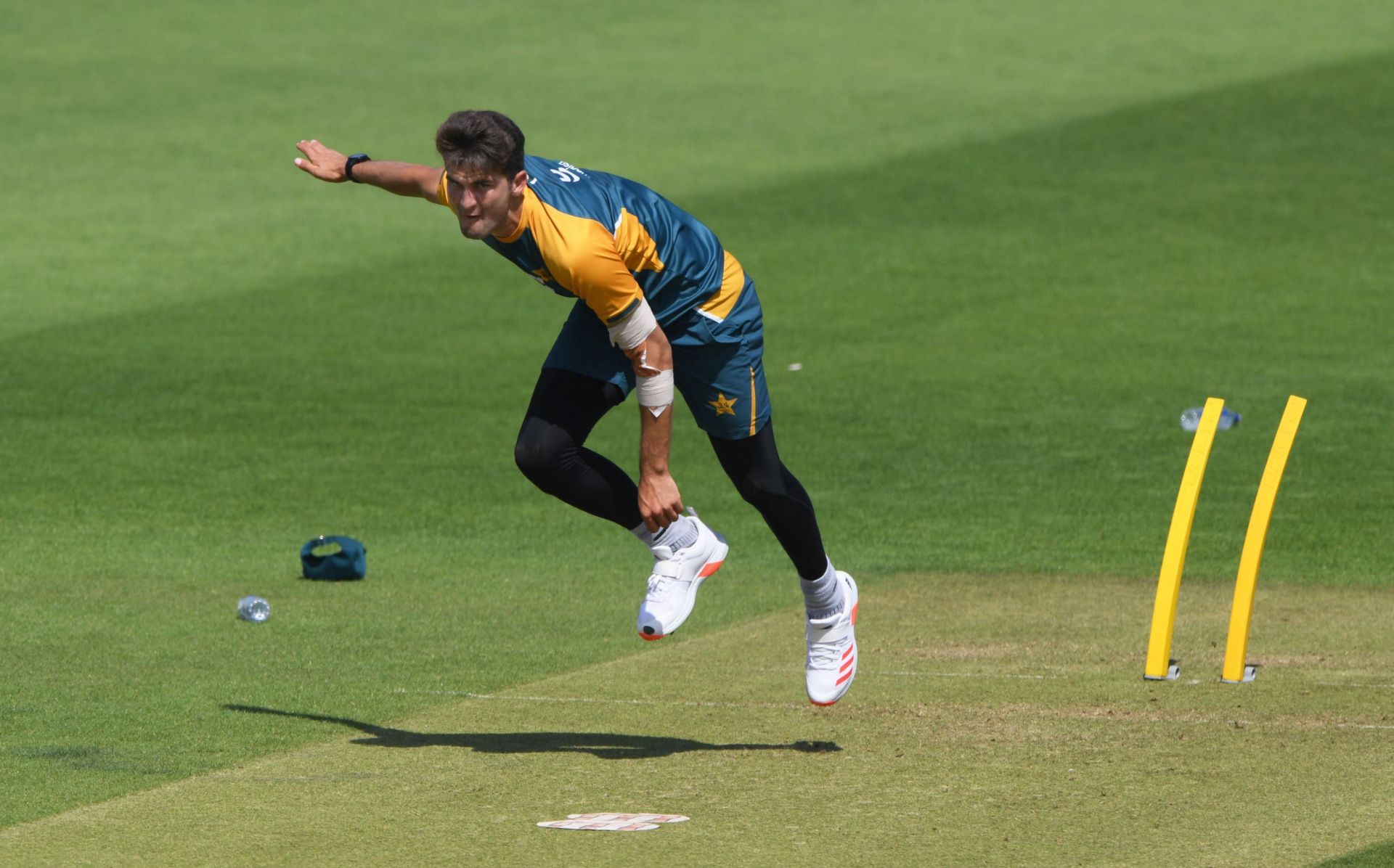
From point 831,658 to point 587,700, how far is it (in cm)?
103

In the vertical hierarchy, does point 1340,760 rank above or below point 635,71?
below

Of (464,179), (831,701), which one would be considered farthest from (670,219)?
(831,701)

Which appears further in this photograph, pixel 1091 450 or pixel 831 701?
pixel 1091 450

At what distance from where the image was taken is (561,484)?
7.87 metres

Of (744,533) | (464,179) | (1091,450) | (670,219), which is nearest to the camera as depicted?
(464,179)

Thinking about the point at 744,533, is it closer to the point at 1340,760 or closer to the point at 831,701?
the point at 831,701

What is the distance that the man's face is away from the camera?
7.09m

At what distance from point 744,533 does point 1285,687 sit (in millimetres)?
4447

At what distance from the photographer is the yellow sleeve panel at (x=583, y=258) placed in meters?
7.13

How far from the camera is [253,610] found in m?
10.0

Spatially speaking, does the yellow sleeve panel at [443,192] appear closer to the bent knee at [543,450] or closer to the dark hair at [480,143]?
the dark hair at [480,143]

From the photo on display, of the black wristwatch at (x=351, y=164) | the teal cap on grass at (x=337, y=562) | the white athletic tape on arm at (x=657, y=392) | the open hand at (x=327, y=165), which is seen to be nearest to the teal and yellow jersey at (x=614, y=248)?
the white athletic tape on arm at (x=657, y=392)

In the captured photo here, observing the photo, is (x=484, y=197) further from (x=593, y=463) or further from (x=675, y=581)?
(x=675, y=581)

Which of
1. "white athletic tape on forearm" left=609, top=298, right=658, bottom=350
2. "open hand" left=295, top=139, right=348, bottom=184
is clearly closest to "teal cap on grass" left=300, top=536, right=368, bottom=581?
"open hand" left=295, top=139, right=348, bottom=184
